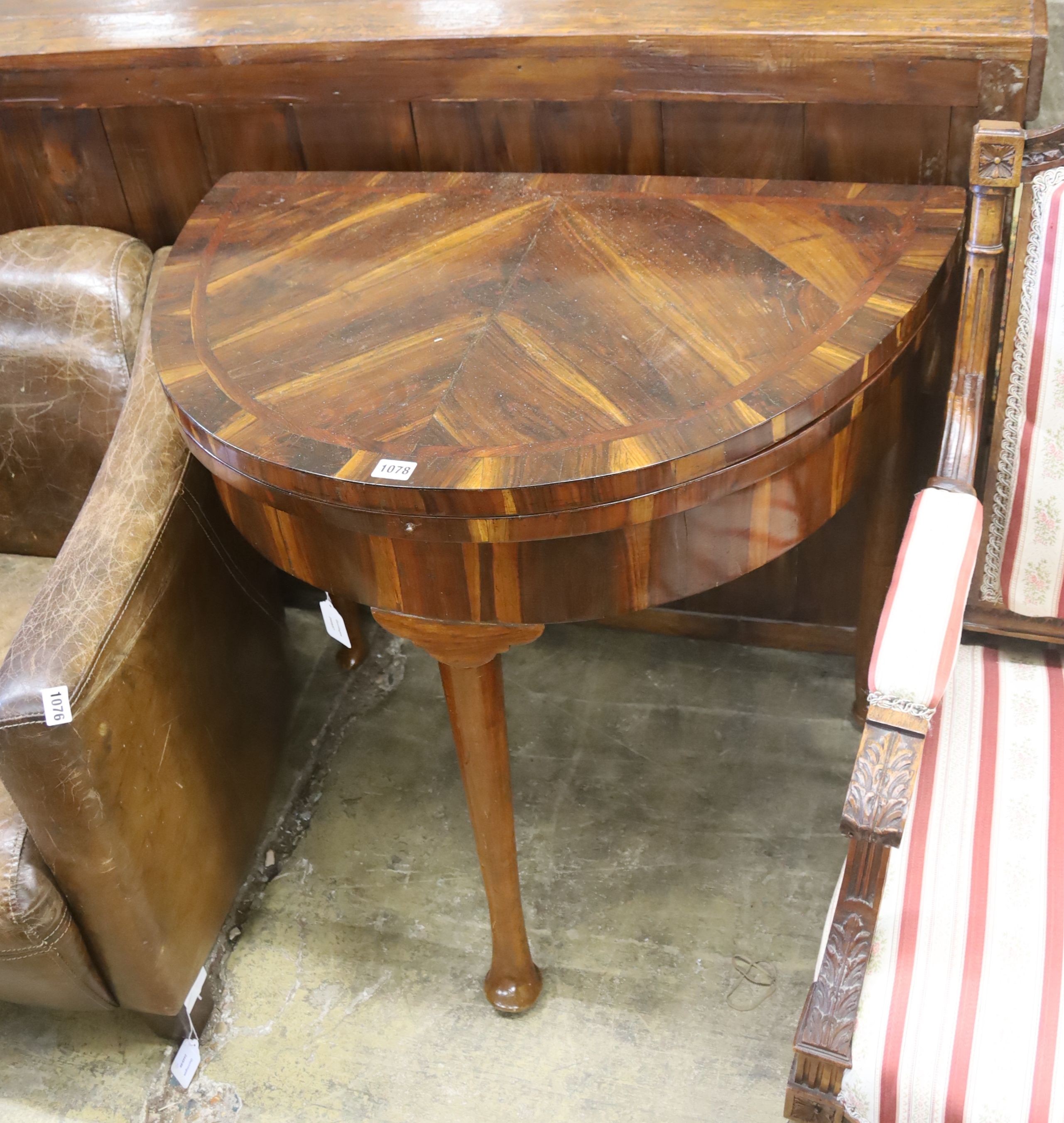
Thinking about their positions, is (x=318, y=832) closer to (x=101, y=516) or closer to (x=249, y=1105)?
(x=249, y=1105)

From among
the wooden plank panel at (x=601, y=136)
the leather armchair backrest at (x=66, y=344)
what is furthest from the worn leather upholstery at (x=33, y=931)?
the wooden plank panel at (x=601, y=136)

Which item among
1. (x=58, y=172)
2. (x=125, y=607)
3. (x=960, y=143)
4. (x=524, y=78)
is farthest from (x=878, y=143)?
(x=58, y=172)

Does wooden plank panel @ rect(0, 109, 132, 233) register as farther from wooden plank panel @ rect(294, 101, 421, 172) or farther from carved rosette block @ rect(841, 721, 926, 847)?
carved rosette block @ rect(841, 721, 926, 847)

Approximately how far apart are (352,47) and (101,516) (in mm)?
642

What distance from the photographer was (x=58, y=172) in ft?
5.56

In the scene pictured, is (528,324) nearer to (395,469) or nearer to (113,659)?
(395,469)

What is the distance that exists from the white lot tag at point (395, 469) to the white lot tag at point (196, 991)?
84 centimetres

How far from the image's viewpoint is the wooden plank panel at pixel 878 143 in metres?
1.34

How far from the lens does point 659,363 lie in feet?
3.63

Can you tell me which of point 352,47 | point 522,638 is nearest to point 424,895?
point 522,638

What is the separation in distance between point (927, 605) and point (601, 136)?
2.54 feet

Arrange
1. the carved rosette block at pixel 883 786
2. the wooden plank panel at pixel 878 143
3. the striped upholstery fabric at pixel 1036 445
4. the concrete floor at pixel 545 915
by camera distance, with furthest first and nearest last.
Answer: the concrete floor at pixel 545 915
the wooden plank panel at pixel 878 143
the striped upholstery fabric at pixel 1036 445
the carved rosette block at pixel 883 786

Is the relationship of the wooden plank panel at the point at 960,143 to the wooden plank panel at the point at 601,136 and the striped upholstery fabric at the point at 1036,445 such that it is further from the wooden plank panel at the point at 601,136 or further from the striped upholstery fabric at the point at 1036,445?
the wooden plank panel at the point at 601,136

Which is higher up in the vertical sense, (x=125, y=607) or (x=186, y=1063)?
(x=125, y=607)
